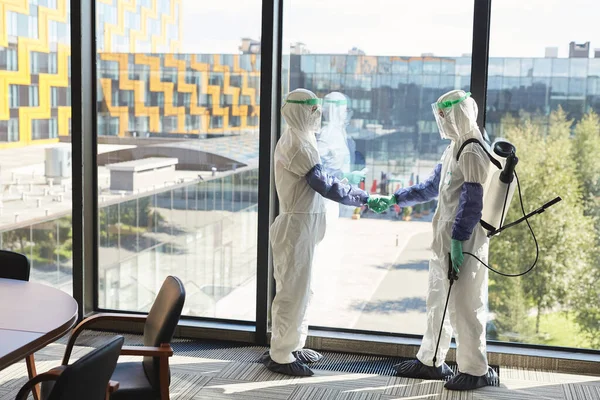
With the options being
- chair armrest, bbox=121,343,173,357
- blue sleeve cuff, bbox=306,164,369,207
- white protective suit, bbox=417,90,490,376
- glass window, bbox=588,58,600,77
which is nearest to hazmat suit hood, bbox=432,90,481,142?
white protective suit, bbox=417,90,490,376

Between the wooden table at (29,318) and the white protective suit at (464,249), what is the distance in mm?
1831

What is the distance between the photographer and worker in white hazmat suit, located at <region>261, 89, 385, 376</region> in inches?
145

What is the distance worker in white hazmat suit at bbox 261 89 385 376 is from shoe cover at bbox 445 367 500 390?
72 cm

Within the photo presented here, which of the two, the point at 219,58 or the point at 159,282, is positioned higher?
the point at 219,58

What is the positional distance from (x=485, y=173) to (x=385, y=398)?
1.16 metres

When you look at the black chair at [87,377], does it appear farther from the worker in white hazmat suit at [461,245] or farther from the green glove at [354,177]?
the green glove at [354,177]

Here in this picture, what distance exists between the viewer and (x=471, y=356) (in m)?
3.60

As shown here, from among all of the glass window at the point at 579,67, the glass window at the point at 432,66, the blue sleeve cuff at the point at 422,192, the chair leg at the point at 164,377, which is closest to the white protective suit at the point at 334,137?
the blue sleeve cuff at the point at 422,192

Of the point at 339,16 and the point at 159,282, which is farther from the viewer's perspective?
the point at 159,282

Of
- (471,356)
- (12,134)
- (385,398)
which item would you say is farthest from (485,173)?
(12,134)

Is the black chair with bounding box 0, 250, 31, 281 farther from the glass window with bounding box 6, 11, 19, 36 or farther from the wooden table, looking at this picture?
the glass window with bounding box 6, 11, 19, 36

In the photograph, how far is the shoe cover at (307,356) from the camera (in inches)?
155

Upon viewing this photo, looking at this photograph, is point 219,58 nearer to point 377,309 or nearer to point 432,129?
point 432,129

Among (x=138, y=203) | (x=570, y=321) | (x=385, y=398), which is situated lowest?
(x=385, y=398)
